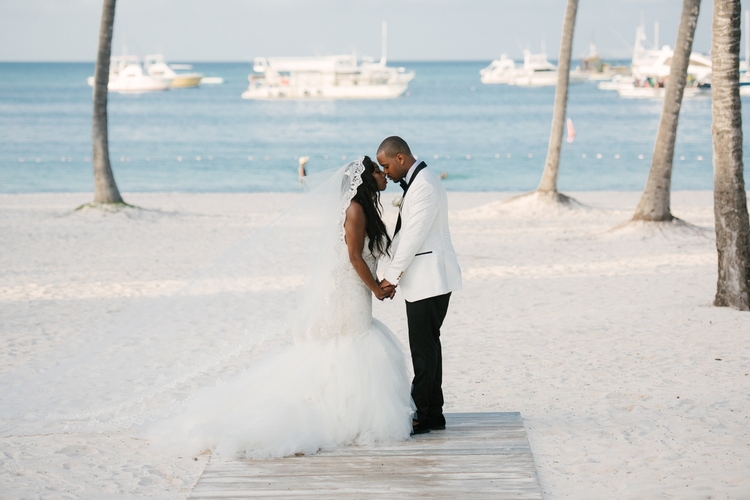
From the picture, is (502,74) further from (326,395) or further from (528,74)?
(326,395)

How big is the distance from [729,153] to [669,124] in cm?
484

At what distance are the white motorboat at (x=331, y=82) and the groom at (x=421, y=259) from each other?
86001 mm

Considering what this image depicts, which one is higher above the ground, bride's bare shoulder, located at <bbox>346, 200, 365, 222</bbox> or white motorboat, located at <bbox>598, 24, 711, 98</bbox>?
bride's bare shoulder, located at <bbox>346, 200, 365, 222</bbox>

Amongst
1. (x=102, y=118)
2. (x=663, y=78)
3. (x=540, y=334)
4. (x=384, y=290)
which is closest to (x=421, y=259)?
(x=384, y=290)

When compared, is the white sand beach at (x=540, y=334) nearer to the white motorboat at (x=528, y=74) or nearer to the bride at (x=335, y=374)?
the bride at (x=335, y=374)

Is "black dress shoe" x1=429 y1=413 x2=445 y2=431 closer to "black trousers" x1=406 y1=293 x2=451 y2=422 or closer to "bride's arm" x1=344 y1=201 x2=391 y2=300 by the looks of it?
"black trousers" x1=406 y1=293 x2=451 y2=422

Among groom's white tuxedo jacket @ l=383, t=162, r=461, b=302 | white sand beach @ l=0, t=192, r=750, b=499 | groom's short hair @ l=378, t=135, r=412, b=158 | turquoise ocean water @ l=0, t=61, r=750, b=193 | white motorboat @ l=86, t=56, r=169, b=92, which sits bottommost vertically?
white motorboat @ l=86, t=56, r=169, b=92

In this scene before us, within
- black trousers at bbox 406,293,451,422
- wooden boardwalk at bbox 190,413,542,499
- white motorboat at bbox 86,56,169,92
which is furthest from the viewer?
white motorboat at bbox 86,56,169,92

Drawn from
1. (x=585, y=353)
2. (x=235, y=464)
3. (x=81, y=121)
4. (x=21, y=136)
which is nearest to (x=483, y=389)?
(x=585, y=353)

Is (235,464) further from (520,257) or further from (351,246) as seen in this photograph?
(520,257)

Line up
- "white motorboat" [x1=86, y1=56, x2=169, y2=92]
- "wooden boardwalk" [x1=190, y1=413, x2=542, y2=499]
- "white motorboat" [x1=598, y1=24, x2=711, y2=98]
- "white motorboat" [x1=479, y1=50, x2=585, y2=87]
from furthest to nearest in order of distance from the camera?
"white motorboat" [x1=479, y1=50, x2=585, y2=87]
"white motorboat" [x1=86, y1=56, x2=169, y2=92]
"white motorboat" [x1=598, y1=24, x2=711, y2=98]
"wooden boardwalk" [x1=190, y1=413, x2=542, y2=499]

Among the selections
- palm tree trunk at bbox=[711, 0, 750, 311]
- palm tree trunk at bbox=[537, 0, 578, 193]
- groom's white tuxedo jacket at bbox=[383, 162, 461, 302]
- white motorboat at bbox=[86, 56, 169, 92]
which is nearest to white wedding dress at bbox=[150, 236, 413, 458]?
groom's white tuxedo jacket at bbox=[383, 162, 461, 302]

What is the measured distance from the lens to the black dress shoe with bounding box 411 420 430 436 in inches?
216

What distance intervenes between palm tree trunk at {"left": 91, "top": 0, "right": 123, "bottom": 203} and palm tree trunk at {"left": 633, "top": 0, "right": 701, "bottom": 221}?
943 cm
